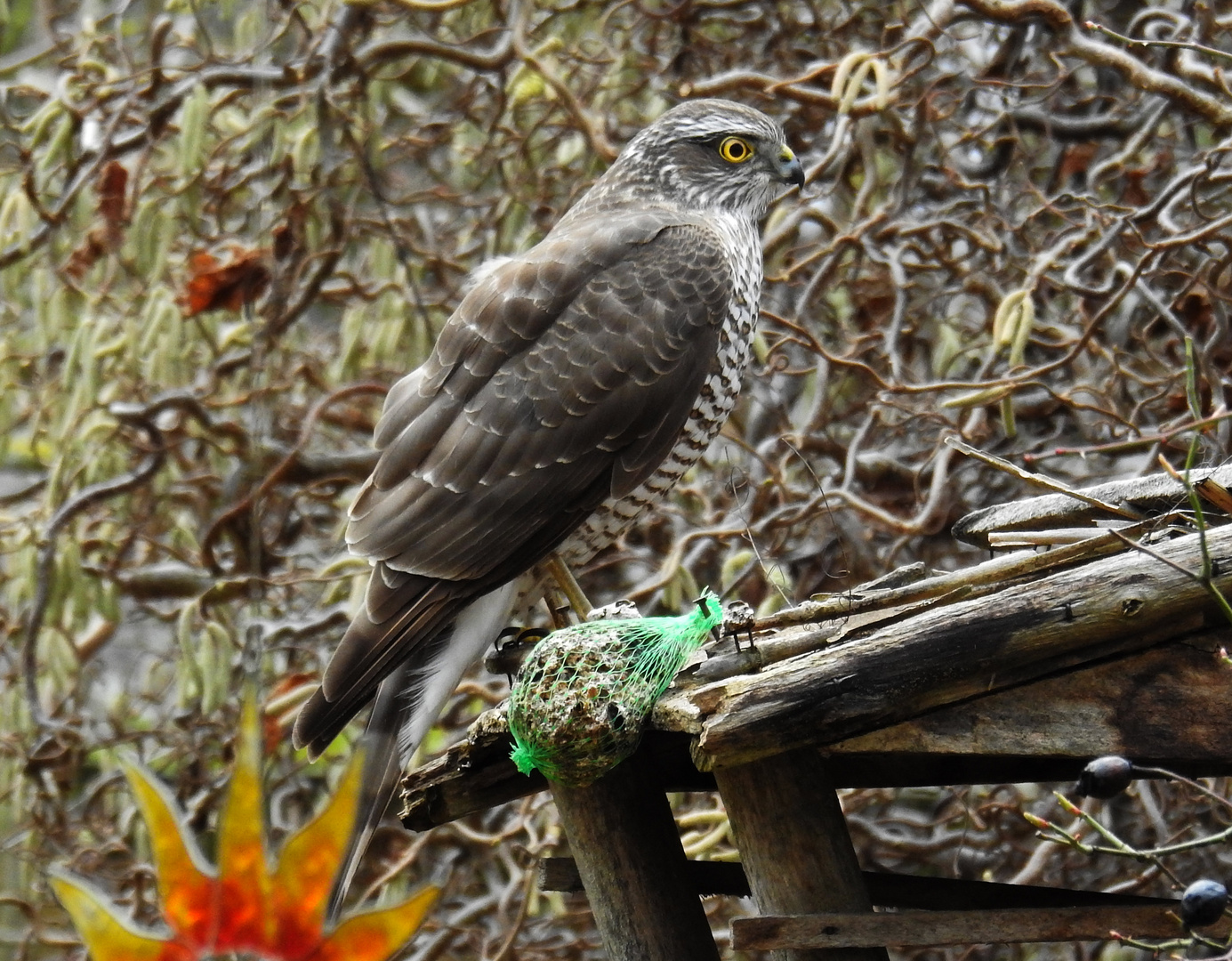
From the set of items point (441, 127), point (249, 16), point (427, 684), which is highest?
point (249, 16)

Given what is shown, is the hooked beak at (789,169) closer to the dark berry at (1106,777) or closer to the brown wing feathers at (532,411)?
the brown wing feathers at (532,411)

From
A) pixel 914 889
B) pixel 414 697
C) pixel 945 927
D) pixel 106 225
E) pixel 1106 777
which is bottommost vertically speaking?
pixel 914 889

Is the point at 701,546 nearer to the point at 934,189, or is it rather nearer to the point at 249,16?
the point at 934,189

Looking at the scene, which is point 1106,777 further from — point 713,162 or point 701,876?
point 713,162

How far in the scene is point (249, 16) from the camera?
515 centimetres

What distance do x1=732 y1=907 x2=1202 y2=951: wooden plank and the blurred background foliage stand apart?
1.43 m

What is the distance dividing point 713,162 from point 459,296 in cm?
140

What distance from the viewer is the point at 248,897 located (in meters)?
1.06

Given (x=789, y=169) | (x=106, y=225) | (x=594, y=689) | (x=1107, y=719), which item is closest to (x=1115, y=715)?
(x=1107, y=719)

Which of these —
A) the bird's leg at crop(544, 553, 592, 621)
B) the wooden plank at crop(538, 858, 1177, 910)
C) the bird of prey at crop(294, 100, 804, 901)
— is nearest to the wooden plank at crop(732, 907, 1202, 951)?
the wooden plank at crop(538, 858, 1177, 910)

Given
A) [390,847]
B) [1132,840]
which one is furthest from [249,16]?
[1132,840]

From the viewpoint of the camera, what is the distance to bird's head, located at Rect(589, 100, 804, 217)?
4066 millimetres

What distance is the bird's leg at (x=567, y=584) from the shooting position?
11.4ft

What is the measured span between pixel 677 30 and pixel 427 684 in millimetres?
3147
